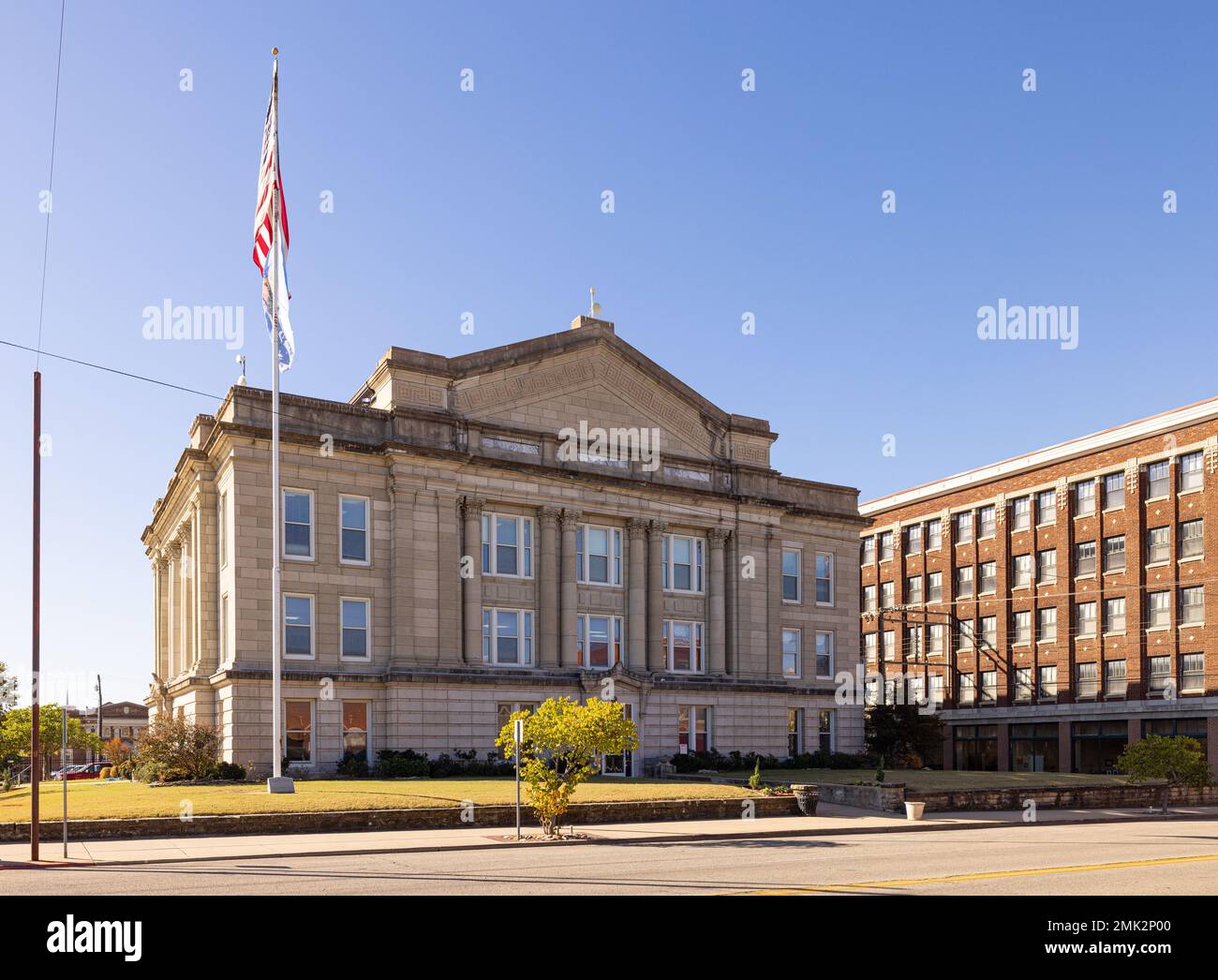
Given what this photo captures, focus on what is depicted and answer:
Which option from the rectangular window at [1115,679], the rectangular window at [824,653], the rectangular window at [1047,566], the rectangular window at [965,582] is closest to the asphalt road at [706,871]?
the rectangular window at [824,653]

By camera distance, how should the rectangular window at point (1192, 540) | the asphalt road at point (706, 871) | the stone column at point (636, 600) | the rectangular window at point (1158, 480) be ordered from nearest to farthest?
the asphalt road at point (706, 871), the stone column at point (636, 600), the rectangular window at point (1192, 540), the rectangular window at point (1158, 480)

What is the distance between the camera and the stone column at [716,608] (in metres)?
49.6

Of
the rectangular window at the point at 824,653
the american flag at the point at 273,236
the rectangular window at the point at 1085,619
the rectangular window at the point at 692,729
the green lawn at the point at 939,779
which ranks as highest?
the american flag at the point at 273,236

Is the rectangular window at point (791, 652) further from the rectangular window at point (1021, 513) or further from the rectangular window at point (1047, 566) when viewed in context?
the rectangular window at point (1021, 513)

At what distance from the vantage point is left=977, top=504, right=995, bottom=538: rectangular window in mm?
70438

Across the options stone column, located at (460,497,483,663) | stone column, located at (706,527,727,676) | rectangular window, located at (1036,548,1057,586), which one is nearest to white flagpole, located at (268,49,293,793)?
stone column, located at (460,497,483,663)

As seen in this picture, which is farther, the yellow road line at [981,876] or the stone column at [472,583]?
the stone column at [472,583]

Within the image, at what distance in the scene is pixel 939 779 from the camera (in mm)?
40906

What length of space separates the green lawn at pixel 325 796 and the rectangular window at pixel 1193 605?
111 ft

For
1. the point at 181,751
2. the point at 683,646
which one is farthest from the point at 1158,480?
the point at 181,751

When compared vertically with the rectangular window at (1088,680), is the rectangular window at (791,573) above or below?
above

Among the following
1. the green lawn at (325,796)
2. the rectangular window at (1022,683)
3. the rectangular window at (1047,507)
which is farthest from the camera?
the rectangular window at (1022,683)

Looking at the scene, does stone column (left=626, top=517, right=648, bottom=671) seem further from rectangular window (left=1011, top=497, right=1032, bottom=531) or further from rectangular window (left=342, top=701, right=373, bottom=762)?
rectangular window (left=1011, top=497, right=1032, bottom=531)

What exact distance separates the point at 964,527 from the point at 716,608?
2864cm
